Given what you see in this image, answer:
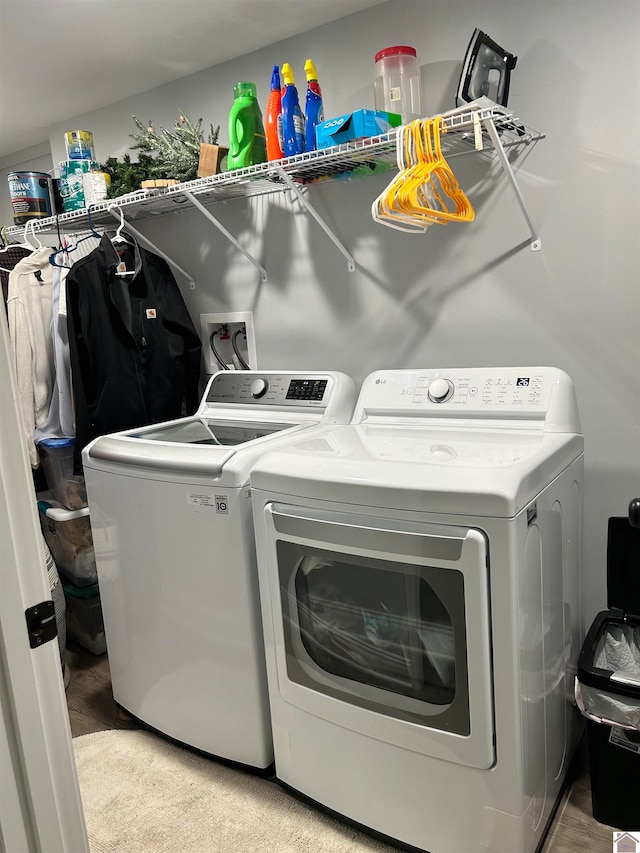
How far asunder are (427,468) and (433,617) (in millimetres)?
339

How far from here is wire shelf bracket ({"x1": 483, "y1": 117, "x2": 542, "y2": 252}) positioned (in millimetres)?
1687

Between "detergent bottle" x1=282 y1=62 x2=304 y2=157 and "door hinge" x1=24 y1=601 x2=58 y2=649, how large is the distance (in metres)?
1.65

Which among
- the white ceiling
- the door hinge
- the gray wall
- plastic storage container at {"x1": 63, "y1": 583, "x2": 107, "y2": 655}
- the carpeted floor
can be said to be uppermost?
the white ceiling

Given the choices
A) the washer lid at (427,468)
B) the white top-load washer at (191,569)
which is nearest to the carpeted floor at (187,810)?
the white top-load washer at (191,569)

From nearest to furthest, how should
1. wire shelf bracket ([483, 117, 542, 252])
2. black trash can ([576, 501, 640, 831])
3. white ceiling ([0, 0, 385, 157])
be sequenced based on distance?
1. black trash can ([576, 501, 640, 831])
2. wire shelf bracket ([483, 117, 542, 252])
3. white ceiling ([0, 0, 385, 157])

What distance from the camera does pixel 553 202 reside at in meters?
1.94

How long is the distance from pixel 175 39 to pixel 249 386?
1.29m

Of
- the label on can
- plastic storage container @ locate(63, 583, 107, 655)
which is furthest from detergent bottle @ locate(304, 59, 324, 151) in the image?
plastic storage container @ locate(63, 583, 107, 655)

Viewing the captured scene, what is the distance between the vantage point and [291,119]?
6.77 ft

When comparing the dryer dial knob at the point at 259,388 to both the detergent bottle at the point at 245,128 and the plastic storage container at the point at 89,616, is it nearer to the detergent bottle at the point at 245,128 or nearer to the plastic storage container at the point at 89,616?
the detergent bottle at the point at 245,128

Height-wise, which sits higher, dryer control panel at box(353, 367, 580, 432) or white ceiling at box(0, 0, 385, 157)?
white ceiling at box(0, 0, 385, 157)

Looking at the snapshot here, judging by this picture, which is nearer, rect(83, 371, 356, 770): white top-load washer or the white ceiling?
rect(83, 371, 356, 770): white top-load washer

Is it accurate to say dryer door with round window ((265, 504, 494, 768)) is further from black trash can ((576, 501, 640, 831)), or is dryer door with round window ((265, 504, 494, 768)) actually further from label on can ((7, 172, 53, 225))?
label on can ((7, 172, 53, 225))

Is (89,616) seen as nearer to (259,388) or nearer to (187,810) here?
(187,810)
